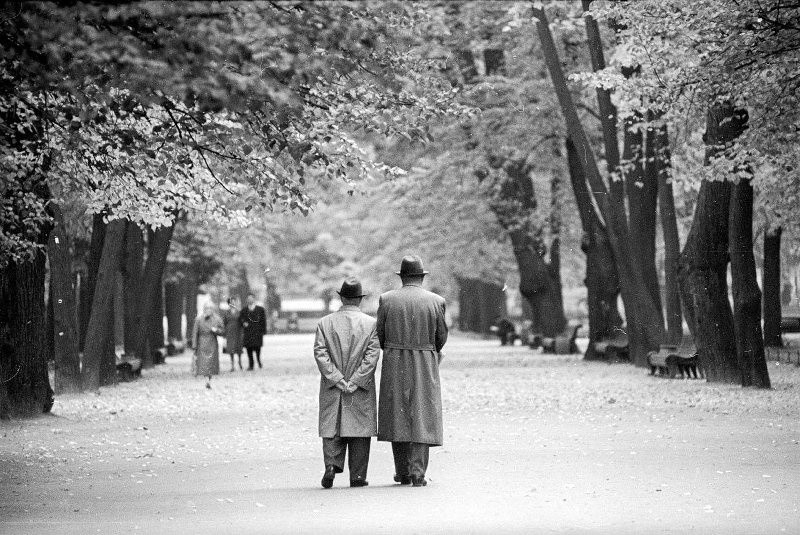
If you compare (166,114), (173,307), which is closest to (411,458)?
(166,114)

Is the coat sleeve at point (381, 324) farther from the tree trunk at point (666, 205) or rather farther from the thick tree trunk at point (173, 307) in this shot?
the thick tree trunk at point (173, 307)

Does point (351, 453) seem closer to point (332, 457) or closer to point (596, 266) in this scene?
point (332, 457)

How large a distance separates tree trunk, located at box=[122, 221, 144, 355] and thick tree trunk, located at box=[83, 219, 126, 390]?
251 inches

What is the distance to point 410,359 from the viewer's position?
1140cm

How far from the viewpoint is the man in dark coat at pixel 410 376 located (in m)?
11.2

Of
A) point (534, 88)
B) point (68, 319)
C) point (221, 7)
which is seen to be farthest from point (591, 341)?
point (221, 7)

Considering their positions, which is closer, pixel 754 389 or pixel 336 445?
pixel 336 445

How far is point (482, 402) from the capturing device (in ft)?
71.1

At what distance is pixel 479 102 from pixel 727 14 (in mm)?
21233

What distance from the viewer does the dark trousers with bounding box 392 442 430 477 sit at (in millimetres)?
11294

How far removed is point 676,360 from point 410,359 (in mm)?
16163

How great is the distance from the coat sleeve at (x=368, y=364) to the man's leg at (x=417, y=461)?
0.65 metres

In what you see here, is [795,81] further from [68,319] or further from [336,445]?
[68,319]

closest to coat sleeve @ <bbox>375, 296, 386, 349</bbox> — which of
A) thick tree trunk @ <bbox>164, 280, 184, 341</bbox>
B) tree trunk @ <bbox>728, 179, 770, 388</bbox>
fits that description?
tree trunk @ <bbox>728, 179, 770, 388</bbox>
